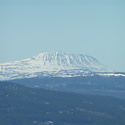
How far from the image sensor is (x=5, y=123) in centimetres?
19662

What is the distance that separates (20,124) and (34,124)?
4.51 metres

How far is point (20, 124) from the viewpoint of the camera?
19888 centimetres

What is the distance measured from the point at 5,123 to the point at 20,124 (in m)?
5.17

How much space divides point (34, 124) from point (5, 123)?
31.2 feet

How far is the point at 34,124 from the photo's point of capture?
199250mm
